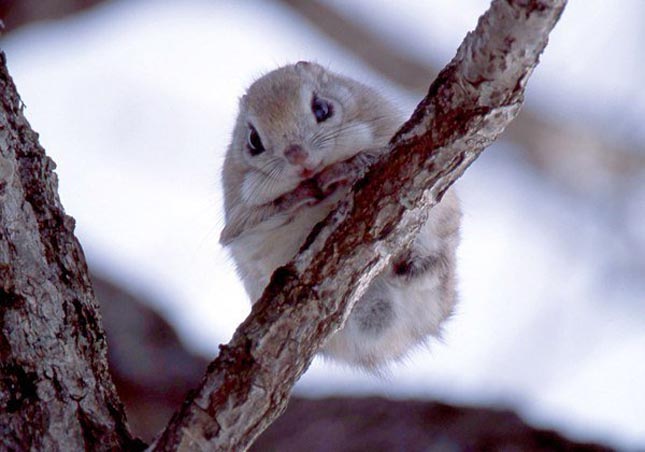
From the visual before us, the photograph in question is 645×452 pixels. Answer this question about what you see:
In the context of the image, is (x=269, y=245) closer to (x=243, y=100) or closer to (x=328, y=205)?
(x=328, y=205)

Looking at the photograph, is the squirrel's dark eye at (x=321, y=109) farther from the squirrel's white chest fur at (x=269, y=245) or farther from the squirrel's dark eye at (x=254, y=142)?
the squirrel's white chest fur at (x=269, y=245)

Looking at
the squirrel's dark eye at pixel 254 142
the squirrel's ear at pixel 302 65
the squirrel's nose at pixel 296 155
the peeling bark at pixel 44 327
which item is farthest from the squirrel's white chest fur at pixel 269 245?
the squirrel's ear at pixel 302 65

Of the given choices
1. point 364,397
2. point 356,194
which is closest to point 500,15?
point 356,194

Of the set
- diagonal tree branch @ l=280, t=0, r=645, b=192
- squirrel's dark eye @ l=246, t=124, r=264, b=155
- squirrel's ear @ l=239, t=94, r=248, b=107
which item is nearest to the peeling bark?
squirrel's dark eye @ l=246, t=124, r=264, b=155

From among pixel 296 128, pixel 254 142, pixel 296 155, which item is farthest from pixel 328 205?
pixel 254 142

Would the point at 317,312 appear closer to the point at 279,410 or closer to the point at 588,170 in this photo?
the point at 279,410

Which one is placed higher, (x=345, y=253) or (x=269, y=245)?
(x=269, y=245)
